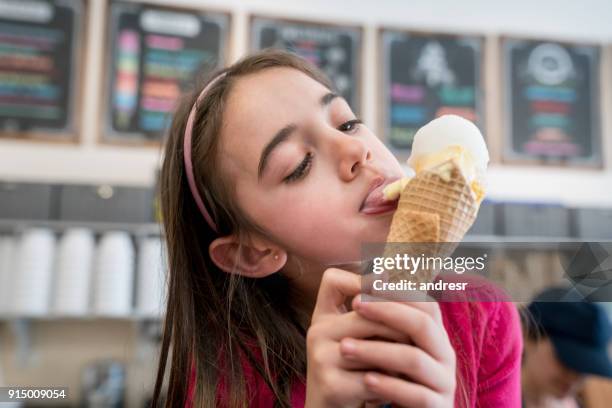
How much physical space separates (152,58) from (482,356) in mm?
2137

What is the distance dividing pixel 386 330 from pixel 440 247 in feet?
0.30

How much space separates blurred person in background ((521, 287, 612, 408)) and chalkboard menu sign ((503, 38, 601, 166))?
2.21 m

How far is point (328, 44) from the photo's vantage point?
2.51 meters

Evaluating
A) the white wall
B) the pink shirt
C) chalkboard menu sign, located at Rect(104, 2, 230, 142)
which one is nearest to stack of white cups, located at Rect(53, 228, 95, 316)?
the white wall

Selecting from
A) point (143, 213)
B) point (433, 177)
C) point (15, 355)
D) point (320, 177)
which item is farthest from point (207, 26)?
point (433, 177)

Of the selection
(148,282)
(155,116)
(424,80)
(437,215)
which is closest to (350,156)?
(437,215)

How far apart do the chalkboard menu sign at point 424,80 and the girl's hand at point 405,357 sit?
2.14 m

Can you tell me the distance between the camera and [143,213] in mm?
1982

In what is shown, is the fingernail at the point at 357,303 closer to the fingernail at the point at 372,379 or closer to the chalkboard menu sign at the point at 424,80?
the fingernail at the point at 372,379

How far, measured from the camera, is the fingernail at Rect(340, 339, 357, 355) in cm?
41

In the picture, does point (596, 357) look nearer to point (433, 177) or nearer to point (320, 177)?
point (433, 177)

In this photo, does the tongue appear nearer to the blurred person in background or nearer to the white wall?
the blurred person in background

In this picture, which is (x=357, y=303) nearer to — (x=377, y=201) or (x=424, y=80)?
(x=377, y=201)

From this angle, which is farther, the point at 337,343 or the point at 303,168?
the point at 303,168
